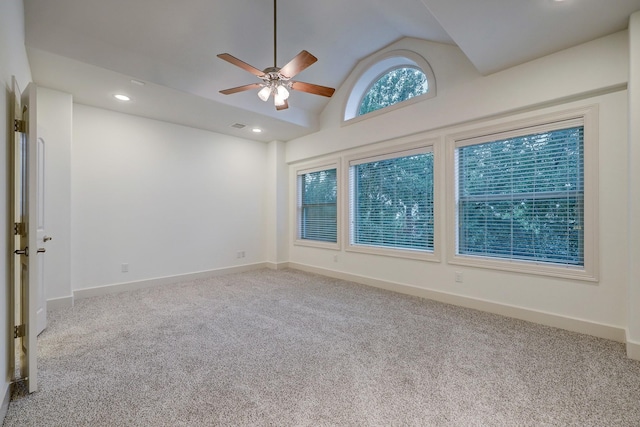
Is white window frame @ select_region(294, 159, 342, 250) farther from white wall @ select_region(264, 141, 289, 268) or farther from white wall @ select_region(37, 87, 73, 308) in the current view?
white wall @ select_region(37, 87, 73, 308)

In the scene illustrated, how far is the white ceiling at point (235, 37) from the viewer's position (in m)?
2.48

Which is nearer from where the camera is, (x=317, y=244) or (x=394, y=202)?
(x=394, y=202)

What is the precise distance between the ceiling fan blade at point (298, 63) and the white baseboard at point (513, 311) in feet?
10.2

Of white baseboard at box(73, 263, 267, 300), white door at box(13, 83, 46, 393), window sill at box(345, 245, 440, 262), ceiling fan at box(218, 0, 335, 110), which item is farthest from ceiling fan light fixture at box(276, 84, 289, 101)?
white baseboard at box(73, 263, 267, 300)

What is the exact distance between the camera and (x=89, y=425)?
5.21 ft

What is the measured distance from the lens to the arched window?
3.96 meters

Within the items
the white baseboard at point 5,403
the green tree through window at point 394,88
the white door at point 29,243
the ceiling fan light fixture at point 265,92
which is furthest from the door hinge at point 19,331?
the green tree through window at point 394,88

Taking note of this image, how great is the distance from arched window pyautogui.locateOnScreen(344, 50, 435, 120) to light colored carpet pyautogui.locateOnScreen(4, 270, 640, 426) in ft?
9.72

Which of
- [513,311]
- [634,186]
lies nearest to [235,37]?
[634,186]

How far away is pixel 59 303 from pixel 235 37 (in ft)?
12.8

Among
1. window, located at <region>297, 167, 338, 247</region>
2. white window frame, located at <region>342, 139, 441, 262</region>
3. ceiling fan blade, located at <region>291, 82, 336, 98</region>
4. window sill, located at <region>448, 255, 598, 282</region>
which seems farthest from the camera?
window, located at <region>297, 167, 338, 247</region>

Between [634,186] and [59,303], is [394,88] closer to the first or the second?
[634,186]

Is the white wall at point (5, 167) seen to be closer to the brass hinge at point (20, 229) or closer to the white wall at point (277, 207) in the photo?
the brass hinge at point (20, 229)

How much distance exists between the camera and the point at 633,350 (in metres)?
2.31
